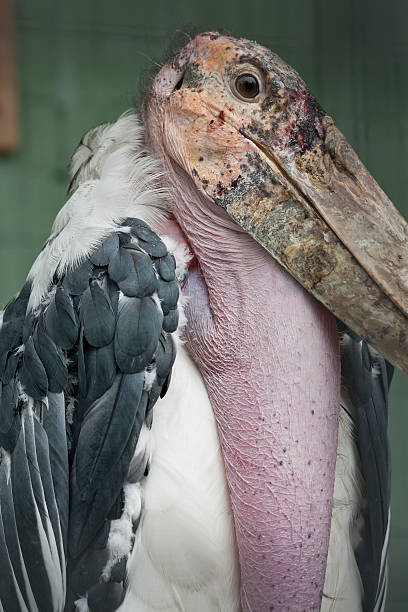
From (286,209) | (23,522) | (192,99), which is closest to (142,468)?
(23,522)

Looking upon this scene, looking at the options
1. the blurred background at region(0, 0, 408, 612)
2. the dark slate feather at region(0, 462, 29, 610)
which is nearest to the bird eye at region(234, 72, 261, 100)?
the dark slate feather at region(0, 462, 29, 610)

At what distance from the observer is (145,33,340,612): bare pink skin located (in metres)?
1.58

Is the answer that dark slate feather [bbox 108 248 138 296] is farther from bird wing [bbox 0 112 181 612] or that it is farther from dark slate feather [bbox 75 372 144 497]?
dark slate feather [bbox 75 372 144 497]

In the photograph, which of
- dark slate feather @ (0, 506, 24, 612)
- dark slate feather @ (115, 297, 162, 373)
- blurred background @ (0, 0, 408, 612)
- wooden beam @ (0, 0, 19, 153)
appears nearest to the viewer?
dark slate feather @ (115, 297, 162, 373)

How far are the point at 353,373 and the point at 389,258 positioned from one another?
1.17 feet

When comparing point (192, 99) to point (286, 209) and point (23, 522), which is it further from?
point (23, 522)

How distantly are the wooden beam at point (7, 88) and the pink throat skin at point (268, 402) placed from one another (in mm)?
1278

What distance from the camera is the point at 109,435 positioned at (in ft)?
4.95

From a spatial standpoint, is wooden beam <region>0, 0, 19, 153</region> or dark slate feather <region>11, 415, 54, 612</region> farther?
wooden beam <region>0, 0, 19, 153</region>

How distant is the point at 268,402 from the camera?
1624mm

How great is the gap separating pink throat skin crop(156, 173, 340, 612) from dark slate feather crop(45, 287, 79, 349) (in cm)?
24

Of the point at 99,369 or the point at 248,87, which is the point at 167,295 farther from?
the point at 248,87

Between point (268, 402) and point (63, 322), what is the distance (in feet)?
1.23

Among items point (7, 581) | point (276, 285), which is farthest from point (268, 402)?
point (7, 581)
